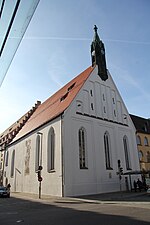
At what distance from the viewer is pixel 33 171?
27.4 meters

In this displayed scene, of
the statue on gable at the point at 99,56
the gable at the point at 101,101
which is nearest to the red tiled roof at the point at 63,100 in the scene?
the gable at the point at 101,101

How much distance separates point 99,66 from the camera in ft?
97.0

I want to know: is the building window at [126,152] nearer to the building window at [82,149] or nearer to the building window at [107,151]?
the building window at [107,151]

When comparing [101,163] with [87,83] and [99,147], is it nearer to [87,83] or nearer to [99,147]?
[99,147]

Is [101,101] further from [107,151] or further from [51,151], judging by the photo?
[51,151]

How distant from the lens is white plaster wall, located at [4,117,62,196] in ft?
70.5

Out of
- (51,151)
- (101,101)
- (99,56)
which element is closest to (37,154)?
(51,151)

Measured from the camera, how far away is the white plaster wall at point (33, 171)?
2149 cm

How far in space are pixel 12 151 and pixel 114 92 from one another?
2136 cm

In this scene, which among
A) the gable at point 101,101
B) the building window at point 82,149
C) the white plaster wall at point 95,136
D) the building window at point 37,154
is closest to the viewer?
the white plaster wall at point 95,136

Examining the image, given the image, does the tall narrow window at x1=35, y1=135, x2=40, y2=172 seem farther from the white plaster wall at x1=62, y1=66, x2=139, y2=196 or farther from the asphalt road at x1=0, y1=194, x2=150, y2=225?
the asphalt road at x1=0, y1=194, x2=150, y2=225

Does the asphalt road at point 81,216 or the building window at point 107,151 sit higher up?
the building window at point 107,151

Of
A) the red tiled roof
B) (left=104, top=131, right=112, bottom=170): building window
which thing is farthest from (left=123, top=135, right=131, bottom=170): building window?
the red tiled roof

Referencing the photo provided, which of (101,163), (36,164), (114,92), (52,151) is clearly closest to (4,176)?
(36,164)
